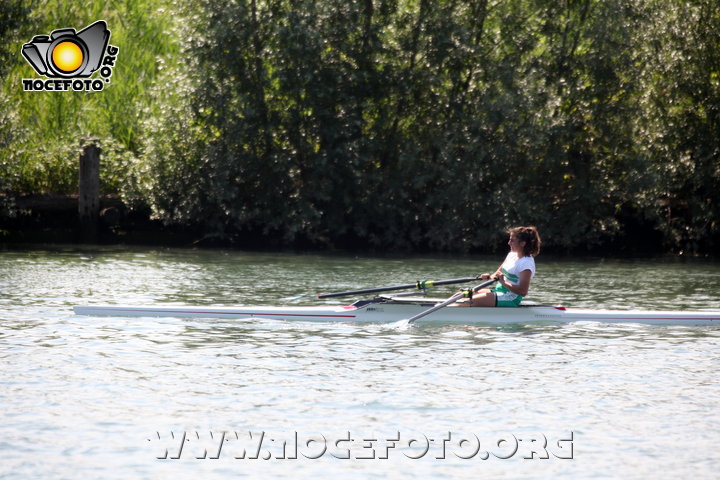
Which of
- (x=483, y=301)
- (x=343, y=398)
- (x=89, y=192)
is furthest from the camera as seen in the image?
(x=89, y=192)

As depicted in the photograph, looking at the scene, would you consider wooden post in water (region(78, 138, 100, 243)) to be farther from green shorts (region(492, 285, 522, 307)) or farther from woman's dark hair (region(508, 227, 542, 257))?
woman's dark hair (region(508, 227, 542, 257))

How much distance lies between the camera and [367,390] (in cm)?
923

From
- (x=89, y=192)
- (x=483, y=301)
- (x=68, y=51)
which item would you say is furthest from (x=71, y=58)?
(x=483, y=301)

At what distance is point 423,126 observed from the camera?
28.8 metres

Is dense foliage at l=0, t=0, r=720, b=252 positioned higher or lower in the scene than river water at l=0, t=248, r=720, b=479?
higher

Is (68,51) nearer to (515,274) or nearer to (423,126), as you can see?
(423,126)

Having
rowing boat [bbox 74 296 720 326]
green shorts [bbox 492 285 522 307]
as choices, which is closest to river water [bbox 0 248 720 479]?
rowing boat [bbox 74 296 720 326]

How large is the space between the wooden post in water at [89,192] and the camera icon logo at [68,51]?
2.98m

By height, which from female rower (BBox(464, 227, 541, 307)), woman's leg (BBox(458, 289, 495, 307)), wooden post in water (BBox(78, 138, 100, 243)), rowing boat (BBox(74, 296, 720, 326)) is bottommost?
rowing boat (BBox(74, 296, 720, 326))

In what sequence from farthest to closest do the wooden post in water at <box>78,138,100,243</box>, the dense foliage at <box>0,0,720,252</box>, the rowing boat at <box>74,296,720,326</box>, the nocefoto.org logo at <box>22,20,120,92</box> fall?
the nocefoto.org logo at <box>22,20,120,92</box> → the wooden post in water at <box>78,138,100,243</box> → the dense foliage at <box>0,0,720,252</box> → the rowing boat at <box>74,296,720,326</box>

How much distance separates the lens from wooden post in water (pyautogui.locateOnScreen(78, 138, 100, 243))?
27219mm

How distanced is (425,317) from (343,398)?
14.8 ft

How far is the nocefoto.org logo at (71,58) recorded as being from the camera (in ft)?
95.6

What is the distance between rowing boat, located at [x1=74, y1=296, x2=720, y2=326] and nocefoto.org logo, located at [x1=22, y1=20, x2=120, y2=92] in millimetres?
17361
